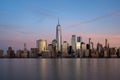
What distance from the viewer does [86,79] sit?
248ft

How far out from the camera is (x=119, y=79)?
73625 millimetres

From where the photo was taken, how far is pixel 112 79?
74625 mm

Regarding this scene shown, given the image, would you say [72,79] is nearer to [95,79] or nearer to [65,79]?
[65,79]

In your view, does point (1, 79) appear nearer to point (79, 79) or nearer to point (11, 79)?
point (11, 79)

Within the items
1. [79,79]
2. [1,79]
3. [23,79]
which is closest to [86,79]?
[79,79]

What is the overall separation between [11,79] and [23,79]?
12.4ft

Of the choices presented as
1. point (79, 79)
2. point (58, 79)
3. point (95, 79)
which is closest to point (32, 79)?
point (58, 79)

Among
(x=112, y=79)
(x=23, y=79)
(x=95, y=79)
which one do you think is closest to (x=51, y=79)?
(x=23, y=79)

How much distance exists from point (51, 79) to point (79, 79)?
8.78 metres

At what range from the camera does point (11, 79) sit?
7375cm

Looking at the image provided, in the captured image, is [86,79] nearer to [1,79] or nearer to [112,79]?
[112,79]

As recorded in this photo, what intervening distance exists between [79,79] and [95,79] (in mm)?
4962

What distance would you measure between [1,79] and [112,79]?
34.5 metres

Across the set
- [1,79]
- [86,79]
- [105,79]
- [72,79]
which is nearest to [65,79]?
[72,79]
